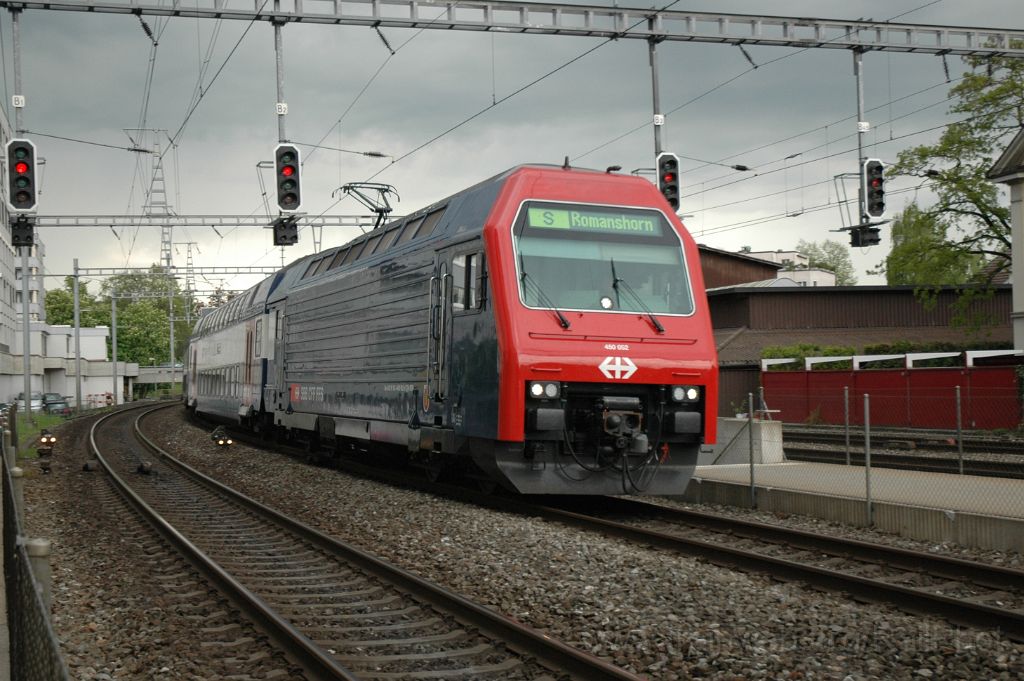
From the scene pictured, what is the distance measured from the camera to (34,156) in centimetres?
1822

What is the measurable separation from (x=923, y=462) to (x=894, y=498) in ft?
22.5

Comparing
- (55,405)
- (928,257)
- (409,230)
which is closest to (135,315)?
(55,405)

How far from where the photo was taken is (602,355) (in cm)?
1205

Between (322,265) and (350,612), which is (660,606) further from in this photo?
(322,265)

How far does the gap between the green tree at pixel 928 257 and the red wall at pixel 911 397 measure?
6.90 meters

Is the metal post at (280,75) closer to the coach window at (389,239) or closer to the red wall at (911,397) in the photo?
the coach window at (389,239)

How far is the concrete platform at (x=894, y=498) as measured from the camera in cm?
1072

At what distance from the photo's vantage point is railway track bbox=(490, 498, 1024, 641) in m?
7.78

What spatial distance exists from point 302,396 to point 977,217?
90.0 feet

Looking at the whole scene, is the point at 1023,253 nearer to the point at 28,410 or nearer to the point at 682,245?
the point at 682,245

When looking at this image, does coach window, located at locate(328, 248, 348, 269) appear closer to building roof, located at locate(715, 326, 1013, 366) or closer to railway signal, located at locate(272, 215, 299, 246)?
railway signal, located at locate(272, 215, 299, 246)

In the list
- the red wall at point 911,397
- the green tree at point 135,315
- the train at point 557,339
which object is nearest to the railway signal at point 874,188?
the red wall at point 911,397

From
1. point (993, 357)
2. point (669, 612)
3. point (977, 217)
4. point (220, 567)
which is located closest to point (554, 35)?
point (220, 567)

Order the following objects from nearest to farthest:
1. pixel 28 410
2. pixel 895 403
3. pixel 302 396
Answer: pixel 302 396
pixel 895 403
pixel 28 410
